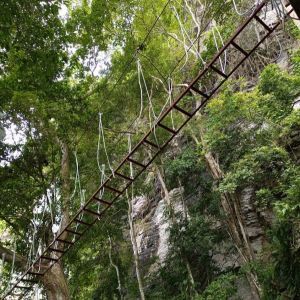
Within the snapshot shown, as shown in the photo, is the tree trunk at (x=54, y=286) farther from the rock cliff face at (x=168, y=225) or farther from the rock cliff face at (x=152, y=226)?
the rock cliff face at (x=152, y=226)

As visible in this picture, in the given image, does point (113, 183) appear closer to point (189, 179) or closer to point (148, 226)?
point (189, 179)

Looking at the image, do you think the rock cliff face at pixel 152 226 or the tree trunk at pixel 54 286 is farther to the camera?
the rock cliff face at pixel 152 226

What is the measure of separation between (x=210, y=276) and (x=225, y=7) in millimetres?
6478

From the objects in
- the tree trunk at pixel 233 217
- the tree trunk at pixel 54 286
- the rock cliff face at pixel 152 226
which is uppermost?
the rock cliff face at pixel 152 226

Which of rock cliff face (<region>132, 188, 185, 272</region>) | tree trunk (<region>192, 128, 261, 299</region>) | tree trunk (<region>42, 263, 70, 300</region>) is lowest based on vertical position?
tree trunk (<region>42, 263, 70, 300</region>)

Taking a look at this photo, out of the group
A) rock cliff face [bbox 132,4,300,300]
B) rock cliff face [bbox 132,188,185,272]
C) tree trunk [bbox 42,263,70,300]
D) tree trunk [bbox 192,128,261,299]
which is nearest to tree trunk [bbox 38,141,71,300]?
tree trunk [bbox 42,263,70,300]

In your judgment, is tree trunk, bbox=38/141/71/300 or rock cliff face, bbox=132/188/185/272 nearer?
tree trunk, bbox=38/141/71/300

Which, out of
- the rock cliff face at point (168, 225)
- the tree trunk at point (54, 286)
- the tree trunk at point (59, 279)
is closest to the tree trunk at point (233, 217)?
the rock cliff face at point (168, 225)

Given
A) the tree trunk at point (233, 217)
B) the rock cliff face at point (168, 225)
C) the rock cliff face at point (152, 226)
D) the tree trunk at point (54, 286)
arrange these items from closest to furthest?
the tree trunk at point (54, 286)
the tree trunk at point (233, 217)
the rock cliff face at point (168, 225)
the rock cliff face at point (152, 226)

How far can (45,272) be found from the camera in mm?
5621

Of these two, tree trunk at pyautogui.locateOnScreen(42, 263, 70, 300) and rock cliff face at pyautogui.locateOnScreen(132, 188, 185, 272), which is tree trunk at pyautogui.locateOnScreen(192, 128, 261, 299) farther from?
tree trunk at pyautogui.locateOnScreen(42, 263, 70, 300)

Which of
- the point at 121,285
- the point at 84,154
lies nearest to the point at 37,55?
the point at 84,154

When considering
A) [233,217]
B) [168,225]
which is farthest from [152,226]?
[233,217]

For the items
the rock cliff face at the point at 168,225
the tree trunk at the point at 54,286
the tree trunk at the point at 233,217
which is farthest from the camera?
the rock cliff face at the point at 168,225
